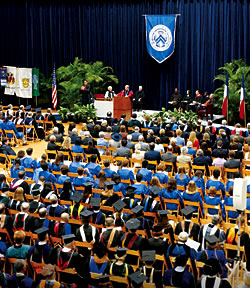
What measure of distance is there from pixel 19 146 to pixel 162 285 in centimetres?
1201

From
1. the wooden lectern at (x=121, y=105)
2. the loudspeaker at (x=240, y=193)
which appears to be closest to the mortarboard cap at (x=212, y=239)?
the loudspeaker at (x=240, y=193)

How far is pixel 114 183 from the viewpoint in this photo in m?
10.2

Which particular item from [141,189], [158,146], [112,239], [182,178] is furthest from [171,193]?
[158,146]

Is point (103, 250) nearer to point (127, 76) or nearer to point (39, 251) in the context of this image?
point (39, 251)

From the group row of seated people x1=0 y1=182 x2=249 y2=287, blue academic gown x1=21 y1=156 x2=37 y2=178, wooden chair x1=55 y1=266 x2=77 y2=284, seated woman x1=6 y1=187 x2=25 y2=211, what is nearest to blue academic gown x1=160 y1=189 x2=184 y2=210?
row of seated people x1=0 y1=182 x2=249 y2=287

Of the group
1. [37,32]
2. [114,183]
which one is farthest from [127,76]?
[114,183]

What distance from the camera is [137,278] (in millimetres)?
6367

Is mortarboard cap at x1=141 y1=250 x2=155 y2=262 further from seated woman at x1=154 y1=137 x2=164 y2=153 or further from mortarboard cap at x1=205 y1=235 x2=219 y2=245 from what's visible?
seated woman at x1=154 y1=137 x2=164 y2=153

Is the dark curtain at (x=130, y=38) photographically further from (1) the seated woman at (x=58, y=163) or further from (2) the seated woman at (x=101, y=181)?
(2) the seated woman at (x=101, y=181)

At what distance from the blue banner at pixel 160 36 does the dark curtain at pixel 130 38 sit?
0.37 meters

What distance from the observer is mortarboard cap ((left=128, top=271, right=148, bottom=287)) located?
631cm

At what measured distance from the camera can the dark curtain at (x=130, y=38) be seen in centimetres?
2266

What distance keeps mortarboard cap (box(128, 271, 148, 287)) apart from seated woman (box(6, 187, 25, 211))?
3.49 meters

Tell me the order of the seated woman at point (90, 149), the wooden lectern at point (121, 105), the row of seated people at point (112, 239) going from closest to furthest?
the row of seated people at point (112, 239) → the seated woman at point (90, 149) → the wooden lectern at point (121, 105)
